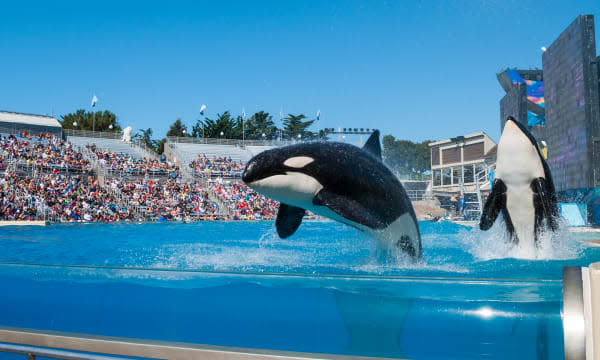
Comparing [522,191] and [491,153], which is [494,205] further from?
[491,153]

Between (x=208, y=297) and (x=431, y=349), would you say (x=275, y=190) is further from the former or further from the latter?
(x=431, y=349)

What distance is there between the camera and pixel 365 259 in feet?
17.6

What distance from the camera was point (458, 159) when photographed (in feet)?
154

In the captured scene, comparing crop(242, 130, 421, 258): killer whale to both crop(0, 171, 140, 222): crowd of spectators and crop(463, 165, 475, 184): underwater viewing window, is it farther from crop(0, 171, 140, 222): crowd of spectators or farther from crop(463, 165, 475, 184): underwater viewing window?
crop(463, 165, 475, 184): underwater viewing window

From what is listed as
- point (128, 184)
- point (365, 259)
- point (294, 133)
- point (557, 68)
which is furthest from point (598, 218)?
point (294, 133)

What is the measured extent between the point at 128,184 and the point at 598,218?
23.4 m

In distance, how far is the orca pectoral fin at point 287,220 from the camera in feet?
17.1

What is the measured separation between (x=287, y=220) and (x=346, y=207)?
38.5 inches

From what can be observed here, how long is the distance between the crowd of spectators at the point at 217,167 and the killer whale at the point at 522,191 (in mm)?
24557

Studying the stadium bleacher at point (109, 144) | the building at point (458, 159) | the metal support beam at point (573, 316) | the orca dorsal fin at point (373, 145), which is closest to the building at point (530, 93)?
the building at point (458, 159)

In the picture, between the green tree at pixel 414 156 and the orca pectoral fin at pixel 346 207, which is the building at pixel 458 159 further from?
the orca pectoral fin at pixel 346 207

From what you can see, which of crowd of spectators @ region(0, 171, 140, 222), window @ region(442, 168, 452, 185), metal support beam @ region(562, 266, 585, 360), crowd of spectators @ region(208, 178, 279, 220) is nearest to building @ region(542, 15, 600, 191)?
crowd of spectators @ region(208, 178, 279, 220)

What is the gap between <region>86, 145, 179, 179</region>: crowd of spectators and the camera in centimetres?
2750

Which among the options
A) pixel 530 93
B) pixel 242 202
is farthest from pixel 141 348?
pixel 530 93
